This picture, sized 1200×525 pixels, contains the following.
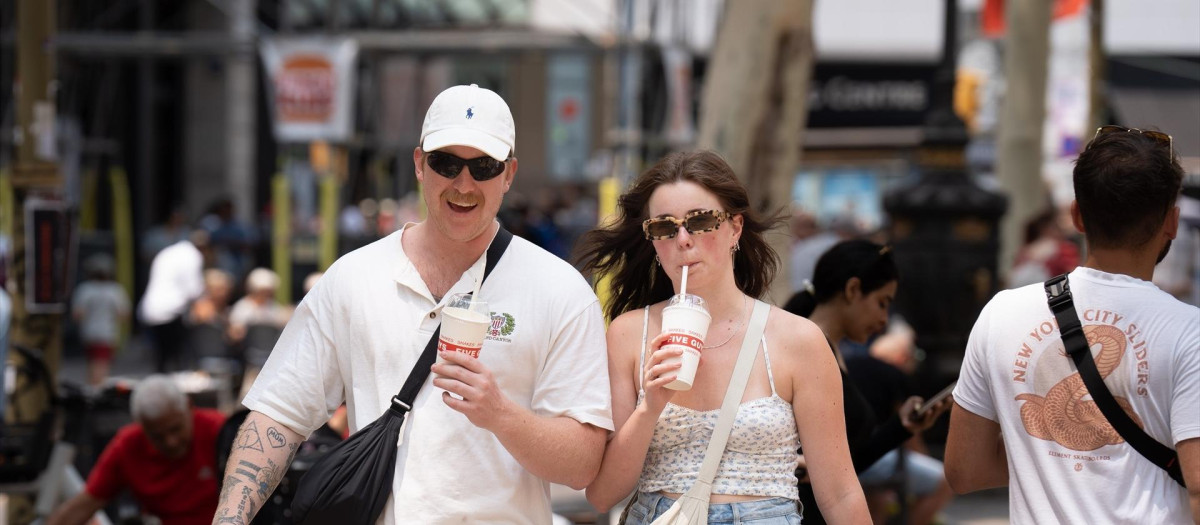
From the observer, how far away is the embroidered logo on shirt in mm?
3281

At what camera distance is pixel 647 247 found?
370 cm

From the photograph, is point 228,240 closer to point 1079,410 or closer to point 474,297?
point 474,297

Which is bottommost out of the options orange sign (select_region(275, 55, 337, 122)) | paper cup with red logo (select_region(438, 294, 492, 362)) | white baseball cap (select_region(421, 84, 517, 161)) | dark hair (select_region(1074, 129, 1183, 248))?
paper cup with red logo (select_region(438, 294, 492, 362))

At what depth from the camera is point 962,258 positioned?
1054 centimetres

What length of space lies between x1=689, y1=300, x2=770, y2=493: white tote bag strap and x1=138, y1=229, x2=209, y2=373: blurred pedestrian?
13980 millimetres

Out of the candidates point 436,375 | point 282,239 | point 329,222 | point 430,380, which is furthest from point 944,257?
point 282,239

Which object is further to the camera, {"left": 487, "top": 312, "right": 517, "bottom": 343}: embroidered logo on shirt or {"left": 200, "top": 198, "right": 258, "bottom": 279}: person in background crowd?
{"left": 200, "top": 198, "right": 258, "bottom": 279}: person in background crowd

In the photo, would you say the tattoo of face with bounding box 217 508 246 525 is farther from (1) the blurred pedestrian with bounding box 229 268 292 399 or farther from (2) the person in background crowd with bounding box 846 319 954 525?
(1) the blurred pedestrian with bounding box 229 268 292 399

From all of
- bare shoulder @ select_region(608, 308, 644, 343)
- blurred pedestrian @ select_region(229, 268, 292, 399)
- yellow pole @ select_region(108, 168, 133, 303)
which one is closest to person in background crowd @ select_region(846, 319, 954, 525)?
bare shoulder @ select_region(608, 308, 644, 343)

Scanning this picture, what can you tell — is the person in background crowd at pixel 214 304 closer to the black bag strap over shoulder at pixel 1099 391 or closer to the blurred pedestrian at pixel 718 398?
the blurred pedestrian at pixel 718 398

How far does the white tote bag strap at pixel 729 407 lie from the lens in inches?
129

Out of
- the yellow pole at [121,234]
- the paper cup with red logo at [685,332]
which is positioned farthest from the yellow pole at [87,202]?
the paper cup with red logo at [685,332]

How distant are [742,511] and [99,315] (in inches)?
540

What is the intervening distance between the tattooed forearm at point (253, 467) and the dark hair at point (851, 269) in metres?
1.99
